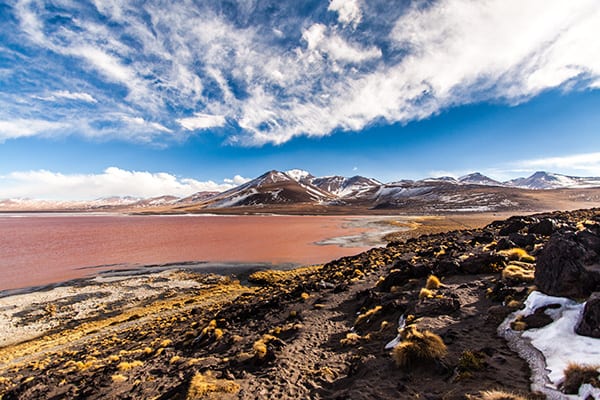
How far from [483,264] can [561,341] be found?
860 centimetres

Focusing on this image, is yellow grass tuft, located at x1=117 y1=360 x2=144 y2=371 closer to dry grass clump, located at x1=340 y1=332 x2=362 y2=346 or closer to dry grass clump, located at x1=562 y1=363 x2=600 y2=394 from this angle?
dry grass clump, located at x1=340 y1=332 x2=362 y2=346

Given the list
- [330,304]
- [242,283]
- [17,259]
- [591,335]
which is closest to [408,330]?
[591,335]

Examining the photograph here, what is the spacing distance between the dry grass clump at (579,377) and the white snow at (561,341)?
0.16m

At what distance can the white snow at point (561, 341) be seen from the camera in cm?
523

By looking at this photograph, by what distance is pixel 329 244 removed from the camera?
4562 cm

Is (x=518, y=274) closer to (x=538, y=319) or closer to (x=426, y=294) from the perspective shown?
(x=426, y=294)

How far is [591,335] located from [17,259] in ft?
179

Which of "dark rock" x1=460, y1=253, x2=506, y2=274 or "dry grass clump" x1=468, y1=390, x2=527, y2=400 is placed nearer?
"dry grass clump" x1=468, y1=390, x2=527, y2=400

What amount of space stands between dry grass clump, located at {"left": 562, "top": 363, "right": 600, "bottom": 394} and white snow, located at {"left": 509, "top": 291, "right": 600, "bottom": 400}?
0.16m

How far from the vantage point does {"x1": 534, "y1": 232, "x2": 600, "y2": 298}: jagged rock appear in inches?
304

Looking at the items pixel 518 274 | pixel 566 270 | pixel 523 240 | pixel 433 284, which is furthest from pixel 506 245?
pixel 566 270

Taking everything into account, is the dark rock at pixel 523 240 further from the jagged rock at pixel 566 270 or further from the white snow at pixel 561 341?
the white snow at pixel 561 341

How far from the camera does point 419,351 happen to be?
696cm

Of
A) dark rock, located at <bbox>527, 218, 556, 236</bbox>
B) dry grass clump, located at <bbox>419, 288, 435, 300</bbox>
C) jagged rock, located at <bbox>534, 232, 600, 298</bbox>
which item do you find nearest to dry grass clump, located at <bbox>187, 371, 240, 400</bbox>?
dry grass clump, located at <bbox>419, 288, 435, 300</bbox>
